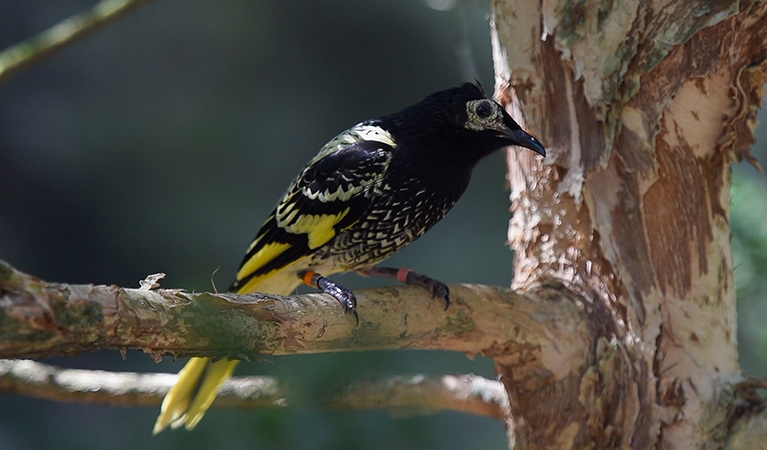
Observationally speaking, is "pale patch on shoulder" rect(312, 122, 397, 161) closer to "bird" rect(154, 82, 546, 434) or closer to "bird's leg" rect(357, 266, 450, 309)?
"bird" rect(154, 82, 546, 434)

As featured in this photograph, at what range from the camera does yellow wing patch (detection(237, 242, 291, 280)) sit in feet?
10.1

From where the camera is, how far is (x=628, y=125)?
2.70 meters

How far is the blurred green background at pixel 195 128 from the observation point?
721 cm

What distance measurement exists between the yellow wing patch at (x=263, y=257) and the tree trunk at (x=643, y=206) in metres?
0.97

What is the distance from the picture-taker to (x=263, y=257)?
123 inches

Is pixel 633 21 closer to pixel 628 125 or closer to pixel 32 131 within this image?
pixel 628 125

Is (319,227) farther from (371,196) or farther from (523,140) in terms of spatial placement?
(523,140)

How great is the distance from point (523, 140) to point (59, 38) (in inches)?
74.9

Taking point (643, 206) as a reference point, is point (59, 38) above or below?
above

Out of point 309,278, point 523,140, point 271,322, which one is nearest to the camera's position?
point 271,322

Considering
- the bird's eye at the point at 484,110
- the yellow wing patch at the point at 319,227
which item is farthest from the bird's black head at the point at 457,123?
the yellow wing patch at the point at 319,227

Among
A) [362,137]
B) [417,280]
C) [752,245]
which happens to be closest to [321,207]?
[362,137]

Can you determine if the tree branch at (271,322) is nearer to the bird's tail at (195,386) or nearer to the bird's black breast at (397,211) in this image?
the bird's black breast at (397,211)

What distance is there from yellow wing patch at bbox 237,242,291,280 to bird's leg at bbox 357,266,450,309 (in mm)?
497
